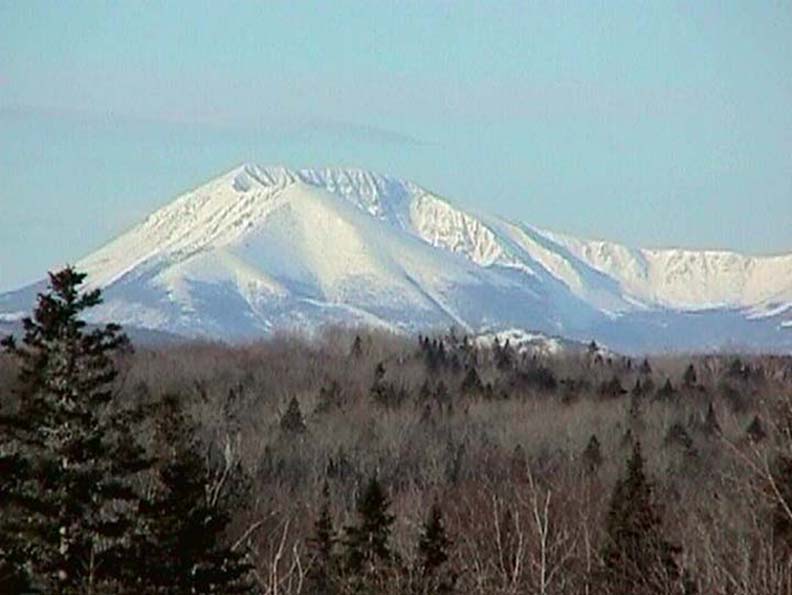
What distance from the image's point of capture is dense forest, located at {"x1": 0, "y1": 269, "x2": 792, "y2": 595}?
873cm

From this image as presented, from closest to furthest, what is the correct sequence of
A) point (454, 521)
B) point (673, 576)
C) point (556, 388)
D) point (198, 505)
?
point (198, 505), point (673, 576), point (454, 521), point (556, 388)

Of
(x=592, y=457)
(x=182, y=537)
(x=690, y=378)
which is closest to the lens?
(x=182, y=537)

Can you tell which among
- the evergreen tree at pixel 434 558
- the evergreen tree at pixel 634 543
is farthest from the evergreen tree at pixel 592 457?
the evergreen tree at pixel 434 558

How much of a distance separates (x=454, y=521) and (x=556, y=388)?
3695cm

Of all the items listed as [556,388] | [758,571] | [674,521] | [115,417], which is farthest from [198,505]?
[556,388]

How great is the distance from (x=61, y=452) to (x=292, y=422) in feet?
128

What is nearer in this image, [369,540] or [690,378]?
[369,540]

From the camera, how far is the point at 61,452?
8.66m

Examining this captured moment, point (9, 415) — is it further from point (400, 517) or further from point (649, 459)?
point (649, 459)

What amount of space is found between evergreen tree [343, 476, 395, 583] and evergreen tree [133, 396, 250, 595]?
6940 millimetres

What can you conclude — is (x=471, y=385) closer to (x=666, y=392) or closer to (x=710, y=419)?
(x=666, y=392)

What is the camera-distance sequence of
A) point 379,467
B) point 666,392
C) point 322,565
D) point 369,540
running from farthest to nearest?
point 666,392 < point 379,467 < point 322,565 < point 369,540

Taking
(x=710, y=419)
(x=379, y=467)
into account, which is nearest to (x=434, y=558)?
(x=379, y=467)

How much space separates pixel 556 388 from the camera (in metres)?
67.5
